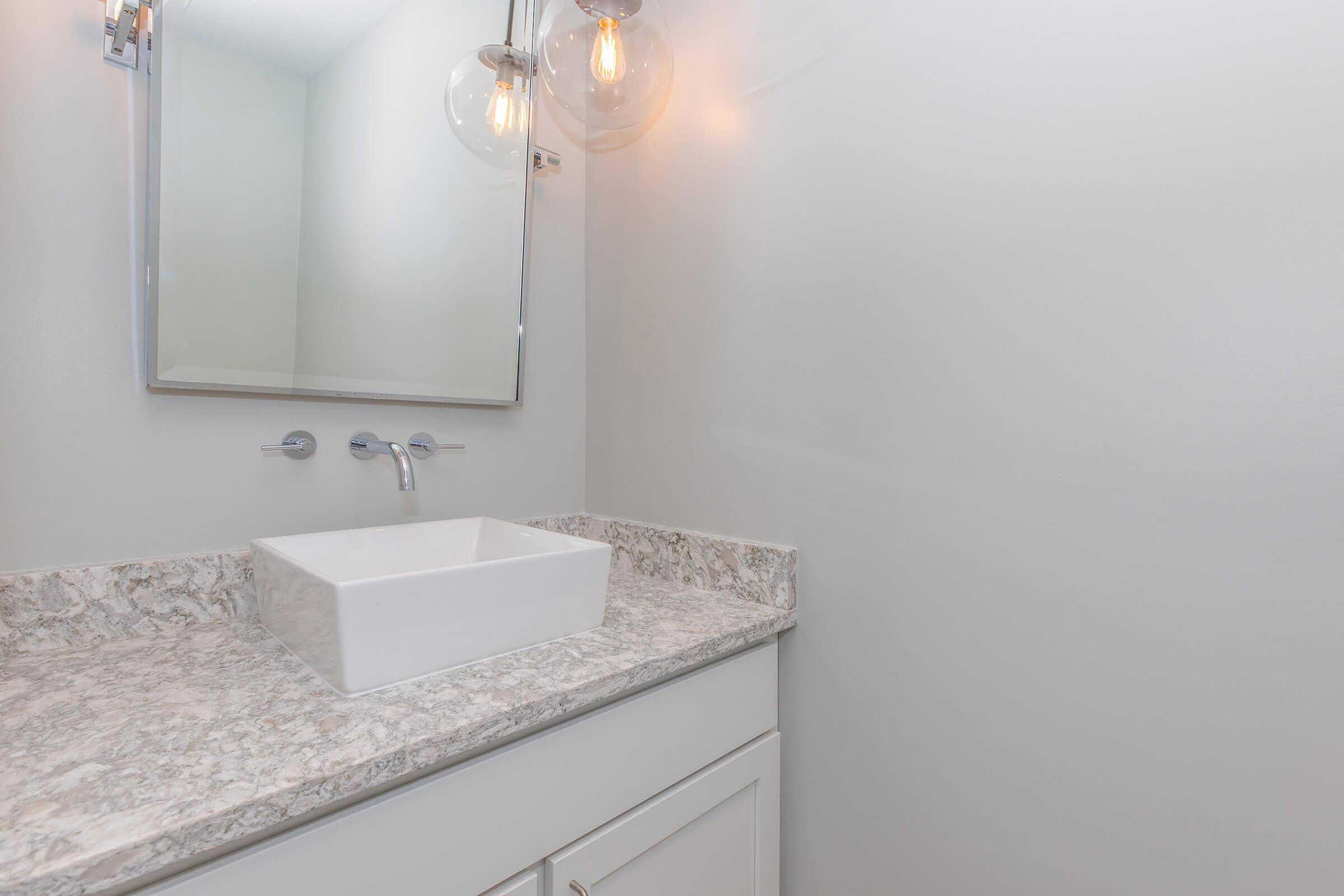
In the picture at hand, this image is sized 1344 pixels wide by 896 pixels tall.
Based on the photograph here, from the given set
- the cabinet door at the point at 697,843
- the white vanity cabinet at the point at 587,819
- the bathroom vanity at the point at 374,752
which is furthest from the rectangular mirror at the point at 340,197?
the cabinet door at the point at 697,843

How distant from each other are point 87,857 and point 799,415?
99 centimetres

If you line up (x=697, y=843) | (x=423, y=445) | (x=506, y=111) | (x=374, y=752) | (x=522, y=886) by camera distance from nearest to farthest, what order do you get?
1. (x=374, y=752)
2. (x=522, y=886)
3. (x=697, y=843)
4. (x=423, y=445)
5. (x=506, y=111)

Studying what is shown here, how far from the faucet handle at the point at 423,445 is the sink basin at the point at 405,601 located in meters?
0.18

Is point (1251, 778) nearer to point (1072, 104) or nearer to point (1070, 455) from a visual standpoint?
point (1070, 455)

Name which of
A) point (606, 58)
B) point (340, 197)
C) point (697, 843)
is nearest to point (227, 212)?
point (340, 197)

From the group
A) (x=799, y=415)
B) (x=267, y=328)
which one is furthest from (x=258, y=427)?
(x=799, y=415)

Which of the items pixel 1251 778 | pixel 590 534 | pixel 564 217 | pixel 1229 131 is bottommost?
pixel 1251 778

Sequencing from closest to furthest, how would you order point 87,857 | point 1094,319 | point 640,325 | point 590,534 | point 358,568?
point 87,857, point 1094,319, point 358,568, point 640,325, point 590,534

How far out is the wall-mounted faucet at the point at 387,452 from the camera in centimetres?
107

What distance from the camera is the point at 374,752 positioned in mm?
604

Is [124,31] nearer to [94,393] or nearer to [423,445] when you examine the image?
[94,393]

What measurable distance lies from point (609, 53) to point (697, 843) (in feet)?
4.29

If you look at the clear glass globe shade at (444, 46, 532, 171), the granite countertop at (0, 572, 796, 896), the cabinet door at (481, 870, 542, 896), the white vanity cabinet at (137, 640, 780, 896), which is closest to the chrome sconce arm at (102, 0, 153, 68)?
the clear glass globe shade at (444, 46, 532, 171)

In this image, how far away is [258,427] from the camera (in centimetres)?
106
